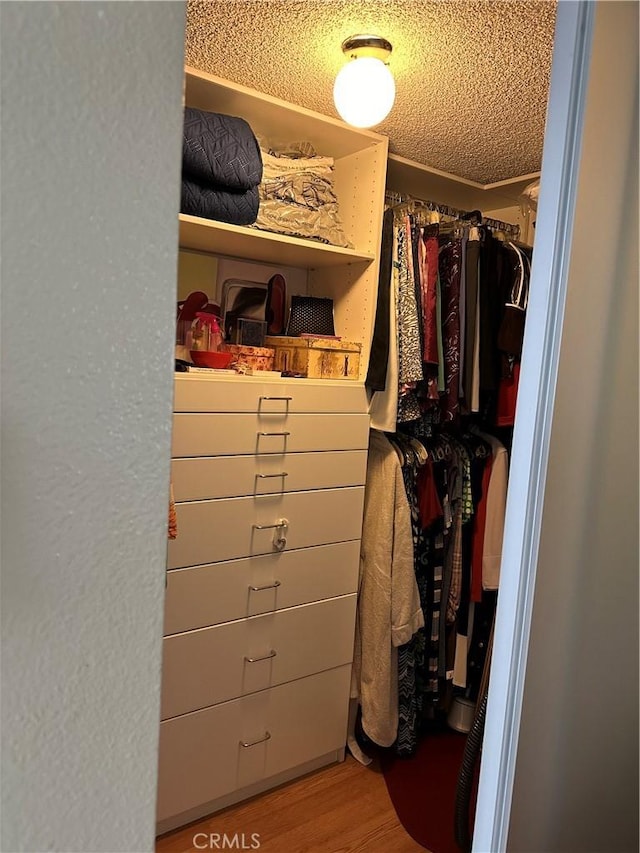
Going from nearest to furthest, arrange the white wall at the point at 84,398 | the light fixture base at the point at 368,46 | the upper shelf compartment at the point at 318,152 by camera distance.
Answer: the white wall at the point at 84,398 < the light fixture base at the point at 368,46 < the upper shelf compartment at the point at 318,152

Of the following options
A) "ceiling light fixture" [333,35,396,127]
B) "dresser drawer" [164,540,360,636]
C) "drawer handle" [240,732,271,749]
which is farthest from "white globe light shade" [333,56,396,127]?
"drawer handle" [240,732,271,749]

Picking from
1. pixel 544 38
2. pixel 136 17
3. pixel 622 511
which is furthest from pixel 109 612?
pixel 544 38

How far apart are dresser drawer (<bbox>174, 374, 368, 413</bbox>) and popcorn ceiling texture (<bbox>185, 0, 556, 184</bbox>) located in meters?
0.86

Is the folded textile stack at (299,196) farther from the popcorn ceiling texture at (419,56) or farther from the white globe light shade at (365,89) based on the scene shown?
the white globe light shade at (365,89)

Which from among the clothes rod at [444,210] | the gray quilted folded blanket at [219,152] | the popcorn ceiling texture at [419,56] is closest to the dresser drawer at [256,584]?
the gray quilted folded blanket at [219,152]

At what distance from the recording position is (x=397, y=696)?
2.29m

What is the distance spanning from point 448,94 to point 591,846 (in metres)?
1.85

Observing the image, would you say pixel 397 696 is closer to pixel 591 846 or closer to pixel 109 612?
pixel 591 846

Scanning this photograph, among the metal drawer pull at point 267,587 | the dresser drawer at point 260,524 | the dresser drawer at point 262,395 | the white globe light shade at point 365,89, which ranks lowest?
the metal drawer pull at point 267,587

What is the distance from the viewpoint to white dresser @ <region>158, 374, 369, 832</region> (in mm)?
1822

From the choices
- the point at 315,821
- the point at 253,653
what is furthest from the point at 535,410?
the point at 315,821

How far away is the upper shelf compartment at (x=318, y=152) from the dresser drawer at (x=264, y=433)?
538 millimetres

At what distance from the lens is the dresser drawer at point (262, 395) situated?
5.78 ft

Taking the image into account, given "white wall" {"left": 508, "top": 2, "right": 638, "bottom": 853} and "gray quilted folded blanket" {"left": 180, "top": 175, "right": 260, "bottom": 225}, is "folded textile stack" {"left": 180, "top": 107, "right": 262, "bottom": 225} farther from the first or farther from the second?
"white wall" {"left": 508, "top": 2, "right": 638, "bottom": 853}
